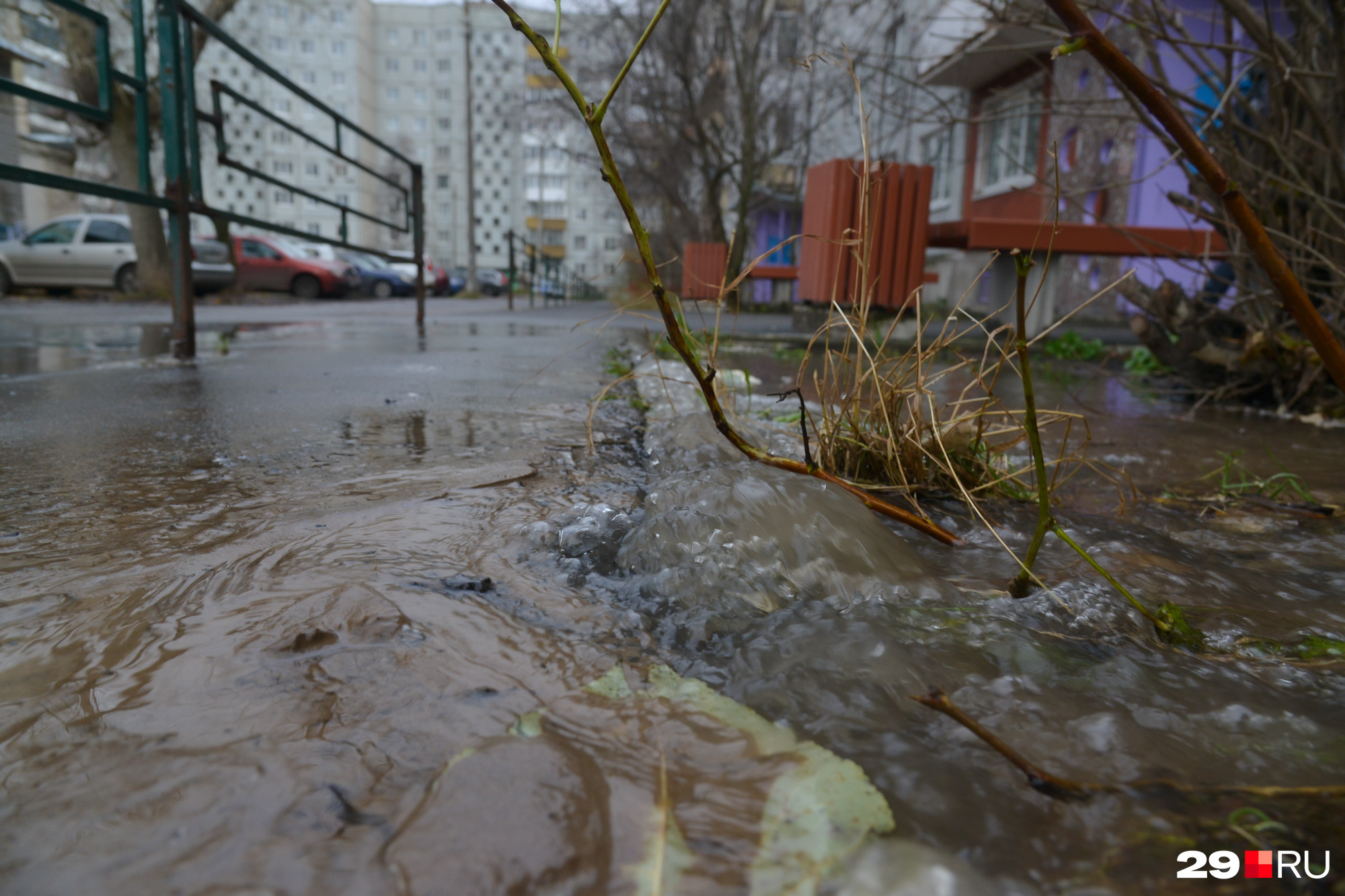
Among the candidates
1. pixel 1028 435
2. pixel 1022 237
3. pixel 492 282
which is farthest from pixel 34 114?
pixel 1028 435

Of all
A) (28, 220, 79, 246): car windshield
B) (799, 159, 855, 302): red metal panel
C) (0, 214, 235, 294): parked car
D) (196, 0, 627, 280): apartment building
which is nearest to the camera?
(799, 159, 855, 302): red metal panel

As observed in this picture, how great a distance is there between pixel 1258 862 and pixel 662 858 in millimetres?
447

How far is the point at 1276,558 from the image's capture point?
1.51m

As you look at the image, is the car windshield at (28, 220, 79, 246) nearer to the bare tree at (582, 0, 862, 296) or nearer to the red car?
the red car

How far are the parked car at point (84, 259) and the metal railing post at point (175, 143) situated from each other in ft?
37.6

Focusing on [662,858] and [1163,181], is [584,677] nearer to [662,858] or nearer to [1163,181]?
[662,858]

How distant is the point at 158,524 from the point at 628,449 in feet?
→ 3.50

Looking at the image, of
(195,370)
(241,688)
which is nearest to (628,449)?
(241,688)

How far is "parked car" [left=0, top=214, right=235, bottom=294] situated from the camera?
1367 centimetres

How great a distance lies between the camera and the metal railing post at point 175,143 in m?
3.59

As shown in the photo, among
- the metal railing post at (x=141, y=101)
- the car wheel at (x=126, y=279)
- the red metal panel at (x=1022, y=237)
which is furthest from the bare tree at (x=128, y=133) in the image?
the red metal panel at (x=1022, y=237)

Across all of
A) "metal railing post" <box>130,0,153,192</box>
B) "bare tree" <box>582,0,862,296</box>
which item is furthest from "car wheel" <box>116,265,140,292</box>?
"metal railing post" <box>130,0,153,192</box>

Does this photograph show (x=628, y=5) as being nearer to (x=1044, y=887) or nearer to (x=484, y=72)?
(x=1044, y=887)

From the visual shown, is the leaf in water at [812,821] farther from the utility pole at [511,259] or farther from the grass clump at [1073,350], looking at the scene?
the utility pole at [511,259]
